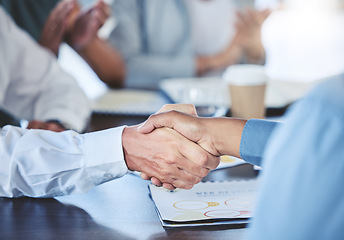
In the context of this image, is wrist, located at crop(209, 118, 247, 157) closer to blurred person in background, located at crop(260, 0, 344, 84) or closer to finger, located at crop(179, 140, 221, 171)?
finger, located at crop(179, 140, 221, 171)

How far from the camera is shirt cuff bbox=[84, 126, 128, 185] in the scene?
846 mm

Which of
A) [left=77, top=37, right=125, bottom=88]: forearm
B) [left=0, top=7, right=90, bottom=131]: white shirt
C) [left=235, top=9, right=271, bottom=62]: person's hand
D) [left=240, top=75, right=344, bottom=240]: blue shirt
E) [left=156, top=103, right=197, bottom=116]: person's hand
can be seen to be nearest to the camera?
[left=240, top=75, right=344, bottom=240]: blue shirt

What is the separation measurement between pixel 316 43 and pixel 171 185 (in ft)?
13.7

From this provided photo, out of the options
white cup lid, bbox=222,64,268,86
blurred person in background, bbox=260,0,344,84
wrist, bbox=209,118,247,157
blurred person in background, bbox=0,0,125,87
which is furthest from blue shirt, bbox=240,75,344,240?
blurred person in background, bbox=260,0,344,84

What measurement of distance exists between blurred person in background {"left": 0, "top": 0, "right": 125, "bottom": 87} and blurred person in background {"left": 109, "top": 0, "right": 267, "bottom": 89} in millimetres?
112

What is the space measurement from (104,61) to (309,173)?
173 cm

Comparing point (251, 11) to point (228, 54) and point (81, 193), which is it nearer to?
point (228, 54)

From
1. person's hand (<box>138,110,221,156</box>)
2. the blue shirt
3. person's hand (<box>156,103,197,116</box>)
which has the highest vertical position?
the blue shirt

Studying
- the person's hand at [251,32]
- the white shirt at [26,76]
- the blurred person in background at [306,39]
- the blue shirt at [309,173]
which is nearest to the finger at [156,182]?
the blue shirt at [309,173]

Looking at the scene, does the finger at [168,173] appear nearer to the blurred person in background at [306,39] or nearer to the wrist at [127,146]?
the wrist at [127,146]

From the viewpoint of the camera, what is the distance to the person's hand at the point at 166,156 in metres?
0.88

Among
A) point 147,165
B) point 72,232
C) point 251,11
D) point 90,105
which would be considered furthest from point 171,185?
point 251,11

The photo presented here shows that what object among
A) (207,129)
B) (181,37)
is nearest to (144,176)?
(207,129)

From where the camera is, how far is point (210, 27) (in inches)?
93.5
